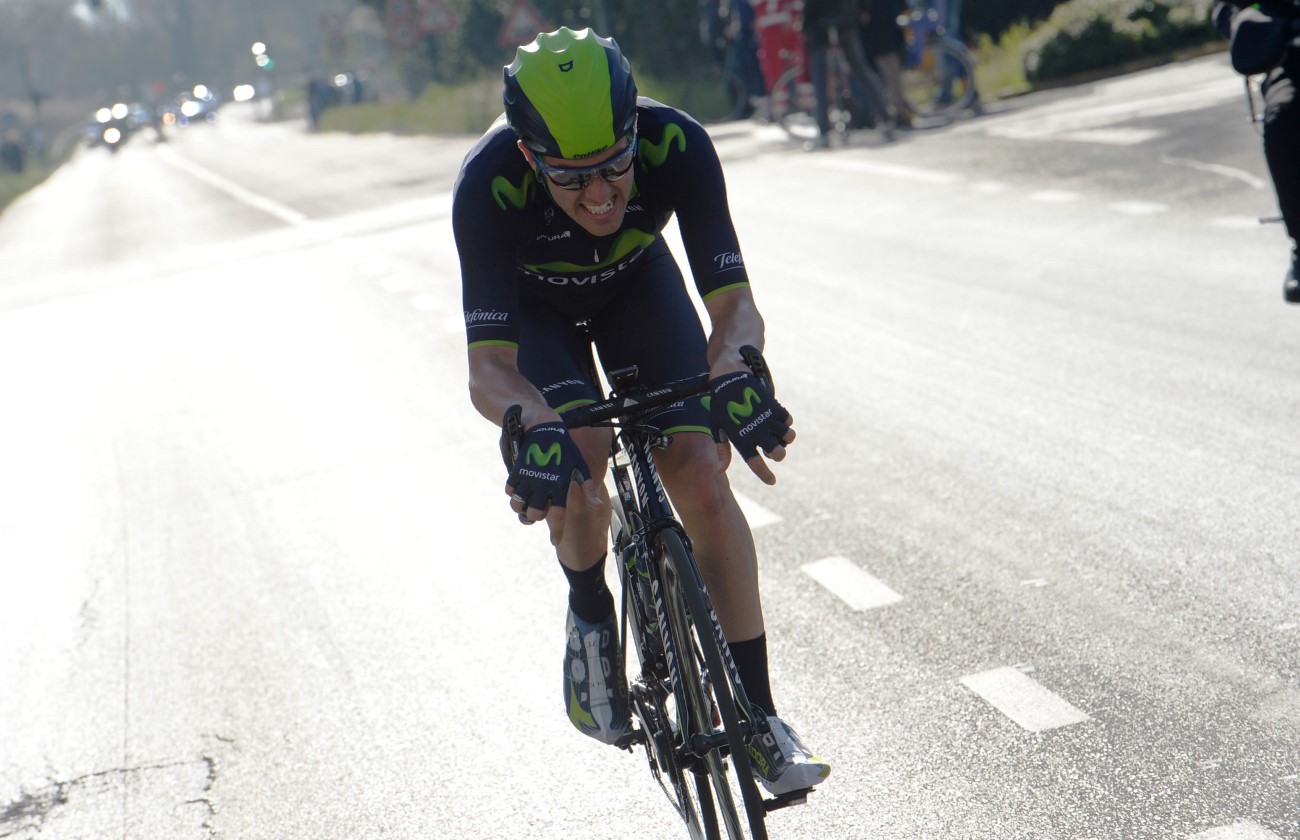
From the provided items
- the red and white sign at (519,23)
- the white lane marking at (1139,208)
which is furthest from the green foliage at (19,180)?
the white lane marking at (1139,208)

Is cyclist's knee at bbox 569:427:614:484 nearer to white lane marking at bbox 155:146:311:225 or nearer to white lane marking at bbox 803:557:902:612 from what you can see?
white lane marking at bbox 803:557:902:612

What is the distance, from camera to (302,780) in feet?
15.7

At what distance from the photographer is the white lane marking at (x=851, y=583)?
5.57m

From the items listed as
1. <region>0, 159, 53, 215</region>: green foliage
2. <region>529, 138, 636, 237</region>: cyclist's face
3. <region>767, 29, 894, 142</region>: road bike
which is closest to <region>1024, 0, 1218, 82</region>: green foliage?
<region>767, 29, 894, 142</region>: road bike

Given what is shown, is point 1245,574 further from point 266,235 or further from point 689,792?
point 266,235

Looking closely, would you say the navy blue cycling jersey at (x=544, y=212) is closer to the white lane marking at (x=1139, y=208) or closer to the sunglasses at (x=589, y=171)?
the sunglasses at (x=589, y=171)

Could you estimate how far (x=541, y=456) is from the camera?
3.48m

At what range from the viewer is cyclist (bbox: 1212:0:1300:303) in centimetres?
662

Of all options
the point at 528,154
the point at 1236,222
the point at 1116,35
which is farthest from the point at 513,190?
the point at 1116,35

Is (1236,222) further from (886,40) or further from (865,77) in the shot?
(886,40)

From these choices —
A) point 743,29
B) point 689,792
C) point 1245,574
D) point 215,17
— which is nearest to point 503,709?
point 689,792

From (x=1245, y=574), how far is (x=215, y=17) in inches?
7387

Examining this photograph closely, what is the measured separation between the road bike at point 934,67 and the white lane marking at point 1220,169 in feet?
17.4

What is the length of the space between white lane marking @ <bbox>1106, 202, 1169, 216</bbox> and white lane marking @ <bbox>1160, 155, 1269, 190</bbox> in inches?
30.3
